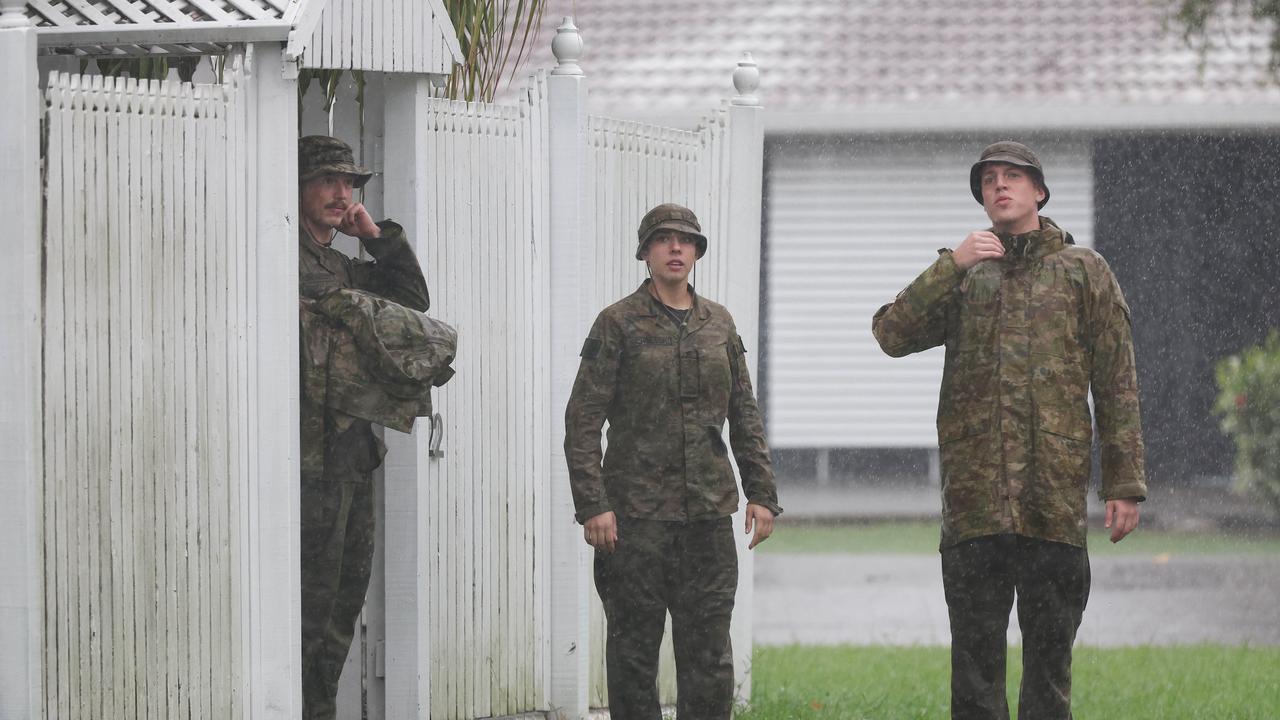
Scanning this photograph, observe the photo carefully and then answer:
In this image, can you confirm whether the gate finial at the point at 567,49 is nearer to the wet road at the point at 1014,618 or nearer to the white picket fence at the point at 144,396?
the white picket fence at the point at 144,396

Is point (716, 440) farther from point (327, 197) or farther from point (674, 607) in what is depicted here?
point (327, 197)

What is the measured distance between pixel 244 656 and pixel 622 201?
98.6 inches

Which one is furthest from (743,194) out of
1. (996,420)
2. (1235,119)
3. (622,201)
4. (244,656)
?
(1235,119)

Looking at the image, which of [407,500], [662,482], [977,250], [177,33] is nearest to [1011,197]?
[977,250]

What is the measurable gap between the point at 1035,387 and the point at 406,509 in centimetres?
221

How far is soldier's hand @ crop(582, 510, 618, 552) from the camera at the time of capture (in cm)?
650

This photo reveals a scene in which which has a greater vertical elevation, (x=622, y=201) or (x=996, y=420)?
(x=622, y=201)

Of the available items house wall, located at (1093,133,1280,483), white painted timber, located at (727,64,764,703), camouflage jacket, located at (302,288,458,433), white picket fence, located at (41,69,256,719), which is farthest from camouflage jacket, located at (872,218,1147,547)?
house wall, located at (1093,133,1280,483)

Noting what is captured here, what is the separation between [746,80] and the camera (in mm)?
8367

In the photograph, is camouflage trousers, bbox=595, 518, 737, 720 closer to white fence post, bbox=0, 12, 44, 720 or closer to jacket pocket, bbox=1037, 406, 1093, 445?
jacket pocket, bbox=1037, 406, 1093, 445

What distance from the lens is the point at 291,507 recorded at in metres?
6.21

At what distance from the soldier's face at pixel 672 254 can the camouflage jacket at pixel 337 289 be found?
79cm

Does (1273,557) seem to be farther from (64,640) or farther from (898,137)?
(64,640)

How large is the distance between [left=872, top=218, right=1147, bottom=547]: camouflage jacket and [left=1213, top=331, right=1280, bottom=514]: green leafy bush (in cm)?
1066
